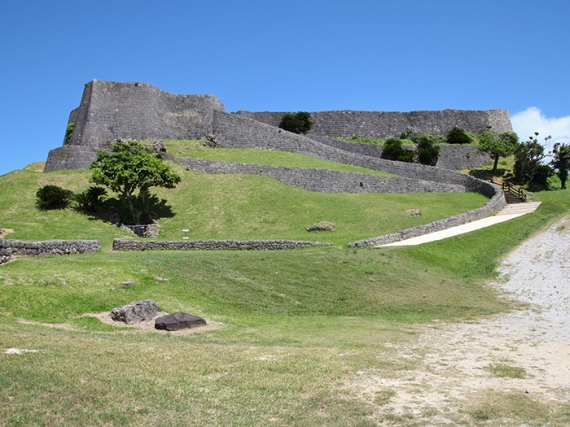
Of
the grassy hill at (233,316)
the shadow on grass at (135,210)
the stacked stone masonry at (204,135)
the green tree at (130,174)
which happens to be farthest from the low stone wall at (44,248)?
the stacked stone masonry at (204,135)

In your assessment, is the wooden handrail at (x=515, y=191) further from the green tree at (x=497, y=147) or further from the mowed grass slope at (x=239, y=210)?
the green tree at (x=497, y=147)

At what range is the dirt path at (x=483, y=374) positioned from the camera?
23.2ft

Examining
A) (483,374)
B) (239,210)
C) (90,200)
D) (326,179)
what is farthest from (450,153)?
(483,374)

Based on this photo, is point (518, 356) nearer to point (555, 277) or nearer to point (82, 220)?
point (555, 277)

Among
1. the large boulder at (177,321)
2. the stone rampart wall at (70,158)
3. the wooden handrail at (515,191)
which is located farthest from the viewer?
the wooden handrail at (515,191)

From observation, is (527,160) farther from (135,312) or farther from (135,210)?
(135,312)

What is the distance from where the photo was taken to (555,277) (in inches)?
798

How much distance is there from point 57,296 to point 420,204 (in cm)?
2843

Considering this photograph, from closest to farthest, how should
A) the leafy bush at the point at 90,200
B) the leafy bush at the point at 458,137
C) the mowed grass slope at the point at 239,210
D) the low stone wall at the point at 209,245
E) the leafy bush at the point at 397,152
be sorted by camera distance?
the low stone wall at the point at 209,245, the mowed grass slope at the point at 239,210, the leafy bush at the point at 90,200, the leafy bush at the point at 397,152, the leafy bush at the point at 458,137

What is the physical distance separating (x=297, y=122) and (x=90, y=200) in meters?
34.5

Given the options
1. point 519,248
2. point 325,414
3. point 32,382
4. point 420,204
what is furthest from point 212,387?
point 420,204

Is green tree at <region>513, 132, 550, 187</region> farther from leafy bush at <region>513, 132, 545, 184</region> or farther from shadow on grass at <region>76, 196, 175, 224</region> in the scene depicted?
shadow on grass at <region>76, 196, 175, 224</region>

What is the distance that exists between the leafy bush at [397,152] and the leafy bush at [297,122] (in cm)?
1087

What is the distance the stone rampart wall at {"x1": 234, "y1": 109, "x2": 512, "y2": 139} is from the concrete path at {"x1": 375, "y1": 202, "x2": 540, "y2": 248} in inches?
1162
